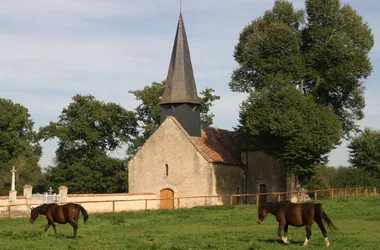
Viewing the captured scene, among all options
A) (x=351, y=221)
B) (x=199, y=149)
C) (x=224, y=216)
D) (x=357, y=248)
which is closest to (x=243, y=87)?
(x=199, y=149)

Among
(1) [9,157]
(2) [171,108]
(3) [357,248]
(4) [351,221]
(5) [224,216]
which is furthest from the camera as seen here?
(1) [9,157]

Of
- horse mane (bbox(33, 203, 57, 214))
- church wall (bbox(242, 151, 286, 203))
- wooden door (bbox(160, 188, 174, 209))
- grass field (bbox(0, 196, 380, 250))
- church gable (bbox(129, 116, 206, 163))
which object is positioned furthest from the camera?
church wall (bbox(242, 151, 286, 203))

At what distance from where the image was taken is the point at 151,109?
5647cm

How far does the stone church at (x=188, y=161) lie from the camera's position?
131 ft

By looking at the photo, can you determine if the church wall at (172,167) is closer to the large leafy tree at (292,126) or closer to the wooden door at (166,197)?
the wooden door at (166,197)

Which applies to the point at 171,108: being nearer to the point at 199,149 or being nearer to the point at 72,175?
the point at 199,149

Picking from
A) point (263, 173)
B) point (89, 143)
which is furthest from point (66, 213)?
point (89, 143)

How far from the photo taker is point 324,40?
38562mm

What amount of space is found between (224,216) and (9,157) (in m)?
45.9

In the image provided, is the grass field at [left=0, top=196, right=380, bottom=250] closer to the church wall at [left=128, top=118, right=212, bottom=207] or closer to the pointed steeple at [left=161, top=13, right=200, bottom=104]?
the church wall at [left=128, top=118, right=212, bottom=207]

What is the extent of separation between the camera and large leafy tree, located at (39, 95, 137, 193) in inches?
2164

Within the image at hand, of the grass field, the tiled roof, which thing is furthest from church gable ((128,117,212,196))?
the grass field

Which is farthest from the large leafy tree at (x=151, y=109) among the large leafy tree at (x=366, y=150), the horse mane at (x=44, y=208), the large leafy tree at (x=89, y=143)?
the horse mane at (x=44, y=208)

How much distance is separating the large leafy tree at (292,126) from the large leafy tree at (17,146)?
1326 inches
